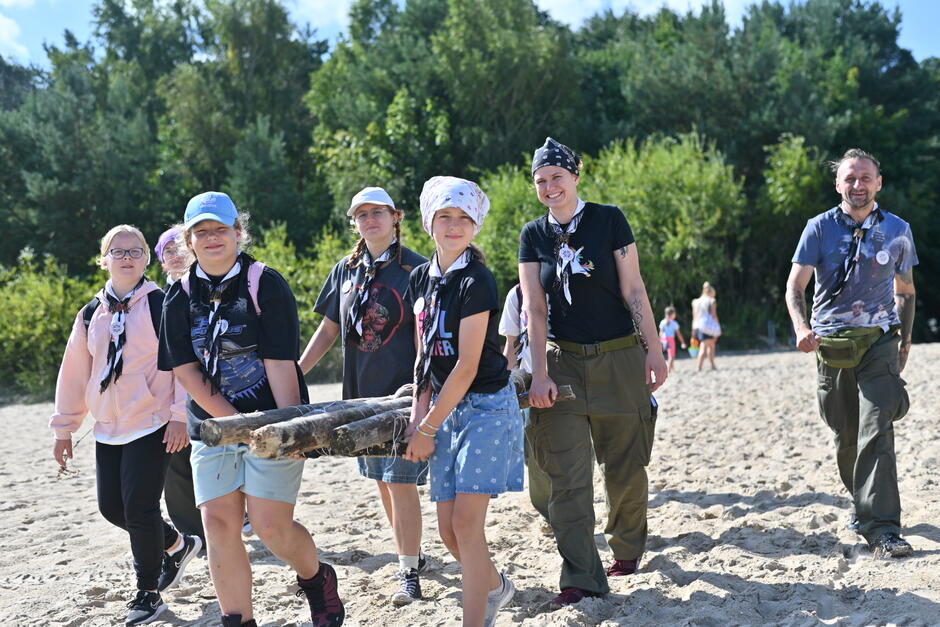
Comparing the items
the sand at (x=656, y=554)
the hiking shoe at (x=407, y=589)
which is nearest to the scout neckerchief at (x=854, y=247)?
the sand at (x=656, y=554)

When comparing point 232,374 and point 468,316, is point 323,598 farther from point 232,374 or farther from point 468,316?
point 468,316

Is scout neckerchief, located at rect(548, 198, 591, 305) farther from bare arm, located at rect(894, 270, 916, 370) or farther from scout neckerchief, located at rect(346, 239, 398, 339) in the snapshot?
bare arm, located at rect(894, 270, 916, 370)

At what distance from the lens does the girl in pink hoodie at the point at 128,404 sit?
4348mm

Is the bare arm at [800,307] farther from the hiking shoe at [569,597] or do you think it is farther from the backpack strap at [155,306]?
the backpack strap at [155,306]

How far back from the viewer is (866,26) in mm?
36844

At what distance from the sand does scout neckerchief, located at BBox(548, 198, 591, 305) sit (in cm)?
148

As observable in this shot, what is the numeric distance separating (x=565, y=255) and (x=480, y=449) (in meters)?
1.20

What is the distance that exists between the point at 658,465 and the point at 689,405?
13.6ft

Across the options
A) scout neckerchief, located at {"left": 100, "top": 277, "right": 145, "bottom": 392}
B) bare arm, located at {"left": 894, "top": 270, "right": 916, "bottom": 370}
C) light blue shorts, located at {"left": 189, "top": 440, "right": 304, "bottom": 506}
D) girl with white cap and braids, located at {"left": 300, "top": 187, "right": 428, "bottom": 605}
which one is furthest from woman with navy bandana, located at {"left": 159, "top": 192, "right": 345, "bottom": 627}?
bare arm, located at {"left": 894, "top": 270, "right": 916, "bottom": 370}

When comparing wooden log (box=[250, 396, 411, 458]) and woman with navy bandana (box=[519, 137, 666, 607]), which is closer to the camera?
wooden log (box=[250, 396, 411, 458])

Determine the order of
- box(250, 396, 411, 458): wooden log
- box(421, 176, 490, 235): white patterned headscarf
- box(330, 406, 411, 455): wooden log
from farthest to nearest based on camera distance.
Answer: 1. box(421, 176, 490, 235): white patterned headscarf
2. box(330, 406, 411, 455): wooden log
3. box(250, 396, 411, 458): wooden log

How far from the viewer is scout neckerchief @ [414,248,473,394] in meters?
3.63

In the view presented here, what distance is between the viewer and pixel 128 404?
438 cm

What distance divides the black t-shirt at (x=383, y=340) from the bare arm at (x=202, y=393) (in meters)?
1.04
